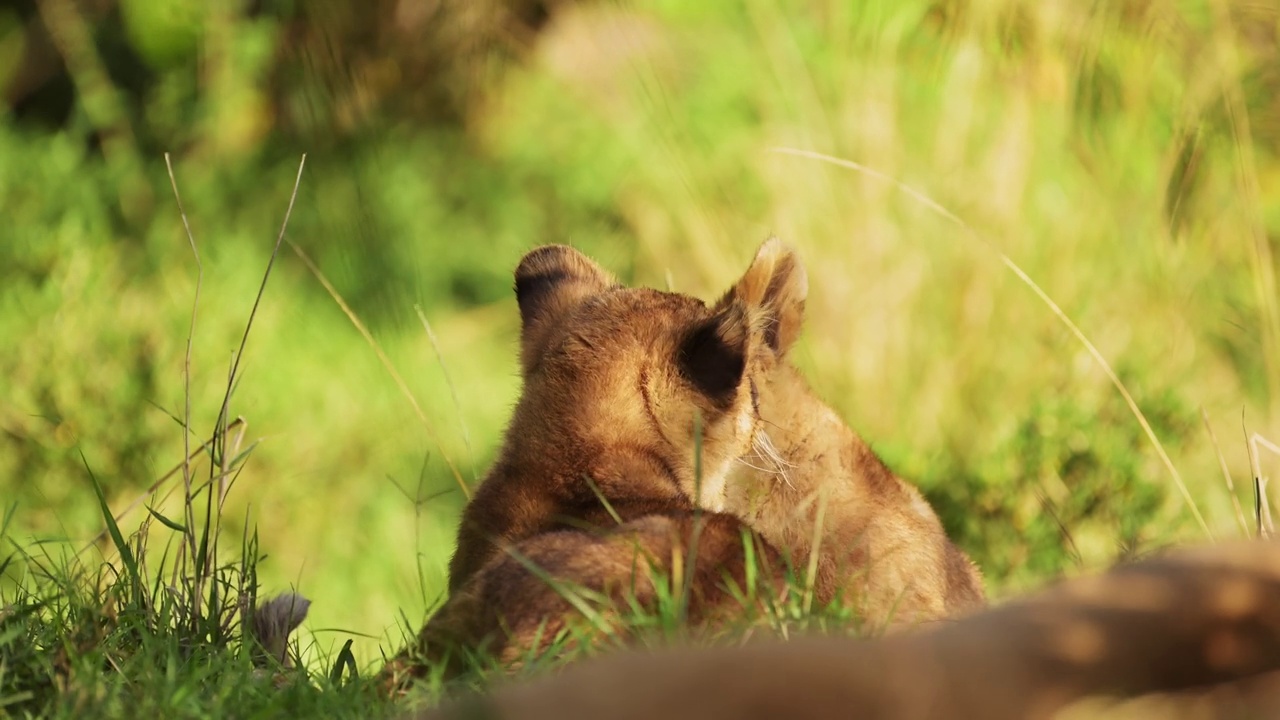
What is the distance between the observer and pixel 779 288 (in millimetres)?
4414

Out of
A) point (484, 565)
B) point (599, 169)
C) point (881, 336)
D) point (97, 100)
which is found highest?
point (97, 100)

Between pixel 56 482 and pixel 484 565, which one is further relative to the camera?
pixel 56 482

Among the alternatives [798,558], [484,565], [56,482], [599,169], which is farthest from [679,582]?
[599,169]

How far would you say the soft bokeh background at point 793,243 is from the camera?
696 cm

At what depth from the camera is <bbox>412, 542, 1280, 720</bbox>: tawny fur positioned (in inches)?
78.6

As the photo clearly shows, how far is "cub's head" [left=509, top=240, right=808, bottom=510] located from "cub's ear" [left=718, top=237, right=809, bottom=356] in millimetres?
486

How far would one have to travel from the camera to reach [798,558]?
12.1 feet

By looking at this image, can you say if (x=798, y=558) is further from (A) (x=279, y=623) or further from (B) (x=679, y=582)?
(A) (x=279, y=623)

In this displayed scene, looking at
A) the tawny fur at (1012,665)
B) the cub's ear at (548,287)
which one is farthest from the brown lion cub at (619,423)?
the tawny fur at (1012,665)

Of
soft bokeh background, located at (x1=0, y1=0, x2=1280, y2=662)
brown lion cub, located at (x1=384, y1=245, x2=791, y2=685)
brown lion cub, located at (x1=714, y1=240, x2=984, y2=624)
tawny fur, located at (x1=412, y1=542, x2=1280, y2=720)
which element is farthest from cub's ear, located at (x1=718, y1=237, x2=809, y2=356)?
tawny fur, located at (x1=412, y1=542, x2=1280, y2=720)

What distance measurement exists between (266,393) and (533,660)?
660 cm

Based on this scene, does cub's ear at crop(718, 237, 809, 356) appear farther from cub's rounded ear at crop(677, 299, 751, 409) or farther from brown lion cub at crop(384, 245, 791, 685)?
cub's rounded ear at crop(677, 299, 751, 409)

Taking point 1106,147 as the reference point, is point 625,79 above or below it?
above

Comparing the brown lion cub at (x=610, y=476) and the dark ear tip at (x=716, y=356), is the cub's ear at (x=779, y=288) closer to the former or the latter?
the brown lion cub at (x=610, y=476)
